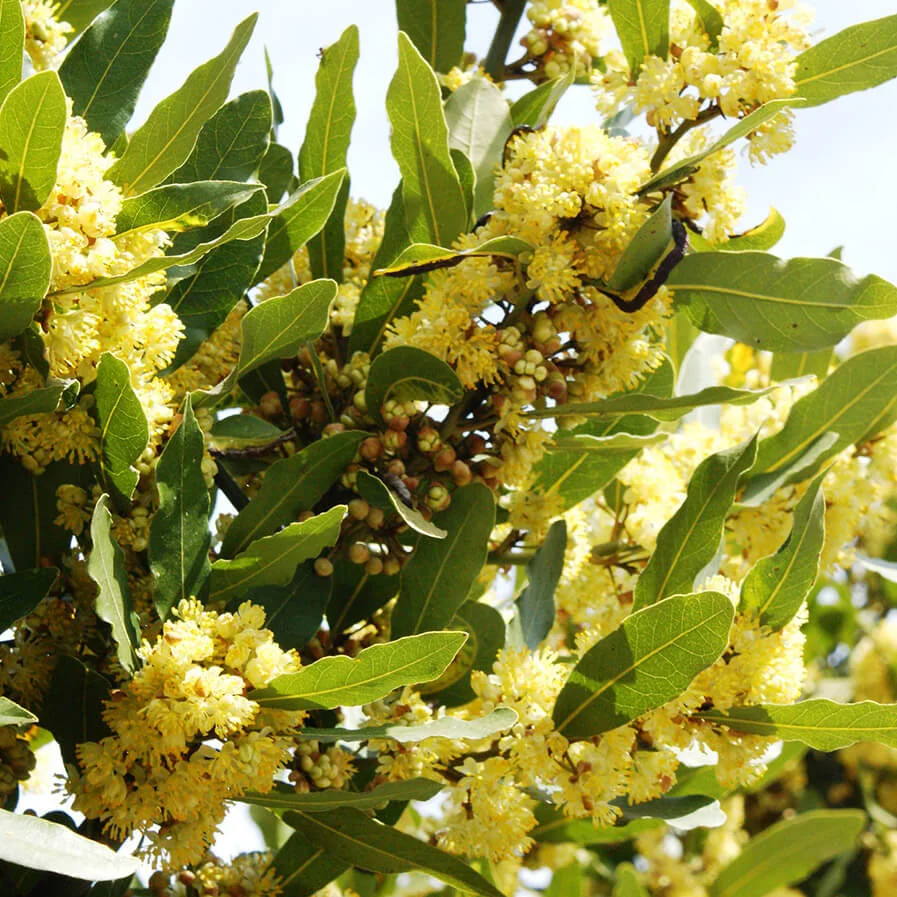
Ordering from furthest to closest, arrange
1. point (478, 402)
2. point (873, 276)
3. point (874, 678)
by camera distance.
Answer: point (874, 678) → point (478, 402) → point (873, 276)

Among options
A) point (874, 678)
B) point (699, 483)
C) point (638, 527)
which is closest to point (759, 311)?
point (699, 483)

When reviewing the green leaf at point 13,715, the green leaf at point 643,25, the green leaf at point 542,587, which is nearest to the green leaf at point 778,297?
the green leaf at point 643,25

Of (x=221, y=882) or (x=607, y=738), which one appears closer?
(x=607, y=738)

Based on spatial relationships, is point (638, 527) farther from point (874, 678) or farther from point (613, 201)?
point (874, 678)

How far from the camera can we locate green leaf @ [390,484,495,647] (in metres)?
2.21

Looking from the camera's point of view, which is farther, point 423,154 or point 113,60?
point 423,154

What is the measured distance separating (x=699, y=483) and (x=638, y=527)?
0.73 metres

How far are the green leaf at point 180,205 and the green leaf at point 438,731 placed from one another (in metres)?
0.85

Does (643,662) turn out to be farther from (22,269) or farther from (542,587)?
(22,269)

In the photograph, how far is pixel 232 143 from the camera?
2.18 m

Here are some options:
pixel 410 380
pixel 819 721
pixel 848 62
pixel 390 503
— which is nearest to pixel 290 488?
pixel 390 503

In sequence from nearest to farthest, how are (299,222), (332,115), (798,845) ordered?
1. (299,222)
2. (332,115)
3. (798,845)

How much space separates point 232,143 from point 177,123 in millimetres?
199

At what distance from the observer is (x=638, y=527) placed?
286 centimetres
